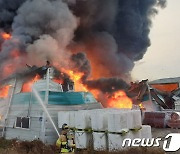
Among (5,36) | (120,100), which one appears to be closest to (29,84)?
(120,100)

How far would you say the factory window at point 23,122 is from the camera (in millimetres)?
15633

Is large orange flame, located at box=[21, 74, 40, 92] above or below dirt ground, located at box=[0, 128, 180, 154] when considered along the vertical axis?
above

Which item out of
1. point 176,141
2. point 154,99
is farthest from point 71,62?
point 176,141

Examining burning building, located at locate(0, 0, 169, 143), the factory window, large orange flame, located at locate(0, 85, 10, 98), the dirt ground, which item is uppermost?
burning building, located at locate(0, 0, 169, 143)

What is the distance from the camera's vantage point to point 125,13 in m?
32.5

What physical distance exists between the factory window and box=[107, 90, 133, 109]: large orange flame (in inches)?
344

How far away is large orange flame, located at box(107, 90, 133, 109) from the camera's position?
2313 centimetres

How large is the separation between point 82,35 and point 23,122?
14.9m

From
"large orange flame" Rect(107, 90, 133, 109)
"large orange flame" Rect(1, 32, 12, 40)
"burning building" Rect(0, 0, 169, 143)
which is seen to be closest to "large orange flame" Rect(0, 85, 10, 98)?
"burning building" Rect(0, 0, 169, 143)

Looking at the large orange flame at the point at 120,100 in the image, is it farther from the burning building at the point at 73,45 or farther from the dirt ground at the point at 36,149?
the dirt ground at the point at 36,149

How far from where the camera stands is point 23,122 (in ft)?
52.2

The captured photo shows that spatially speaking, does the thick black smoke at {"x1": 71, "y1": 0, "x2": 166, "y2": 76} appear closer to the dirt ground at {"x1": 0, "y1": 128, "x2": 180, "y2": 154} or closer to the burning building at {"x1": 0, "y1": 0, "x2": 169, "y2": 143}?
the burning building at {"x1": 0, "y1": 0, "x2": 169, "y2": 143}

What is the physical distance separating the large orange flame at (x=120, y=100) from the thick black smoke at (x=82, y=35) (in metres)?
0.77

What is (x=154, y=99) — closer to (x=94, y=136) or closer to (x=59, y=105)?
(x=59, y=105)
